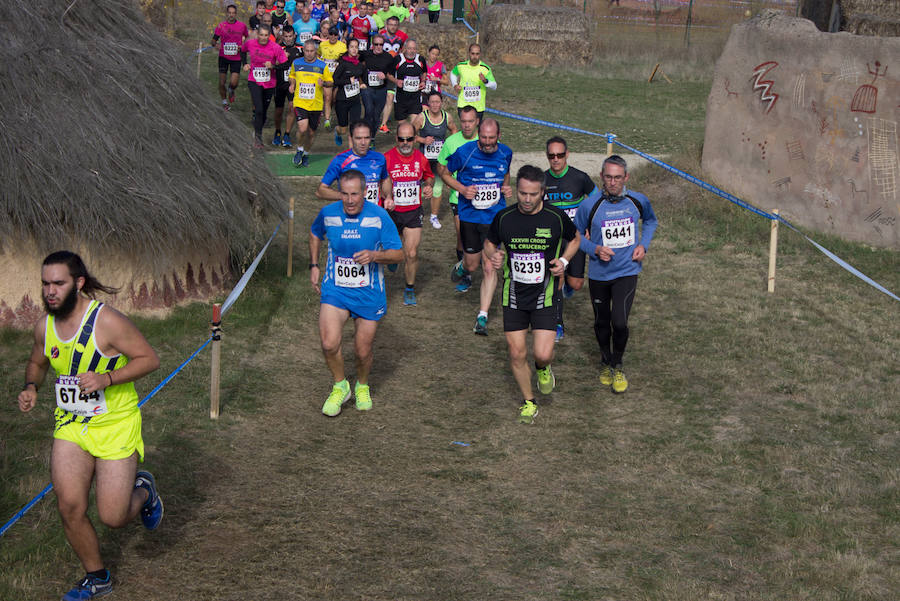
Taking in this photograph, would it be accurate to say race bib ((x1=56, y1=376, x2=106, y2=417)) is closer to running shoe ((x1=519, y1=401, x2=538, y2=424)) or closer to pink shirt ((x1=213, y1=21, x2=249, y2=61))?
running shoe ((x1=519, y1=401, x2=538, y2=424))

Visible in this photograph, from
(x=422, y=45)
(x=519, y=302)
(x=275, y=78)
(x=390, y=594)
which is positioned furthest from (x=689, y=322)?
(x=422, y=45)

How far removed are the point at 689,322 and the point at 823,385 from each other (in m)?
1.93

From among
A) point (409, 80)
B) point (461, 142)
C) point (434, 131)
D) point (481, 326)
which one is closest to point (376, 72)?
point (409, 80)

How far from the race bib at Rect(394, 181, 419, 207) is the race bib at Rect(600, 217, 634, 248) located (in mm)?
2964

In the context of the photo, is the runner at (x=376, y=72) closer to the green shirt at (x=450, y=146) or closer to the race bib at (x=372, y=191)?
the green shirt at (x=450, y=146)

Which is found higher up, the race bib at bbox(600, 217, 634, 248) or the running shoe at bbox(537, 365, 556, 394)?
the race bib at bbox(600, 217, 634, 248)

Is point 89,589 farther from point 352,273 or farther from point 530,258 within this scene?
point 530,258

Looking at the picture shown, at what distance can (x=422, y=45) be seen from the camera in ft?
84.2

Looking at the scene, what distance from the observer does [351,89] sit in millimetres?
16344

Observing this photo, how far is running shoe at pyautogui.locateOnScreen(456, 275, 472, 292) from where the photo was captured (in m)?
11.3

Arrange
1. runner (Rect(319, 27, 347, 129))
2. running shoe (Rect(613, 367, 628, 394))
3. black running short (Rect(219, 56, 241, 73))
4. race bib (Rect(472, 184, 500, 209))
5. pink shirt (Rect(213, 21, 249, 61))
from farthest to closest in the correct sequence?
black running short (Rect(219, 56, 241, 73)), pink shirt (Rect(213, 21, 249, 61)), runner (Rect(319, 27, 347, 129)), race bib (Rect(472, 184, 500, 209)), running shoe (Rect(613, 367, 628, 394))

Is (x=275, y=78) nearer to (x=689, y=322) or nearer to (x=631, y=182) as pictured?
(x=631, y=182)

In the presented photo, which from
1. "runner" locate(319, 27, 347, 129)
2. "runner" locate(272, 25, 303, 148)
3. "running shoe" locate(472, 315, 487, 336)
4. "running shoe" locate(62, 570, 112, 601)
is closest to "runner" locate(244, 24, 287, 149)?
"runner" locate(272, 25, 303, 148)

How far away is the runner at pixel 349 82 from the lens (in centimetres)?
1633
